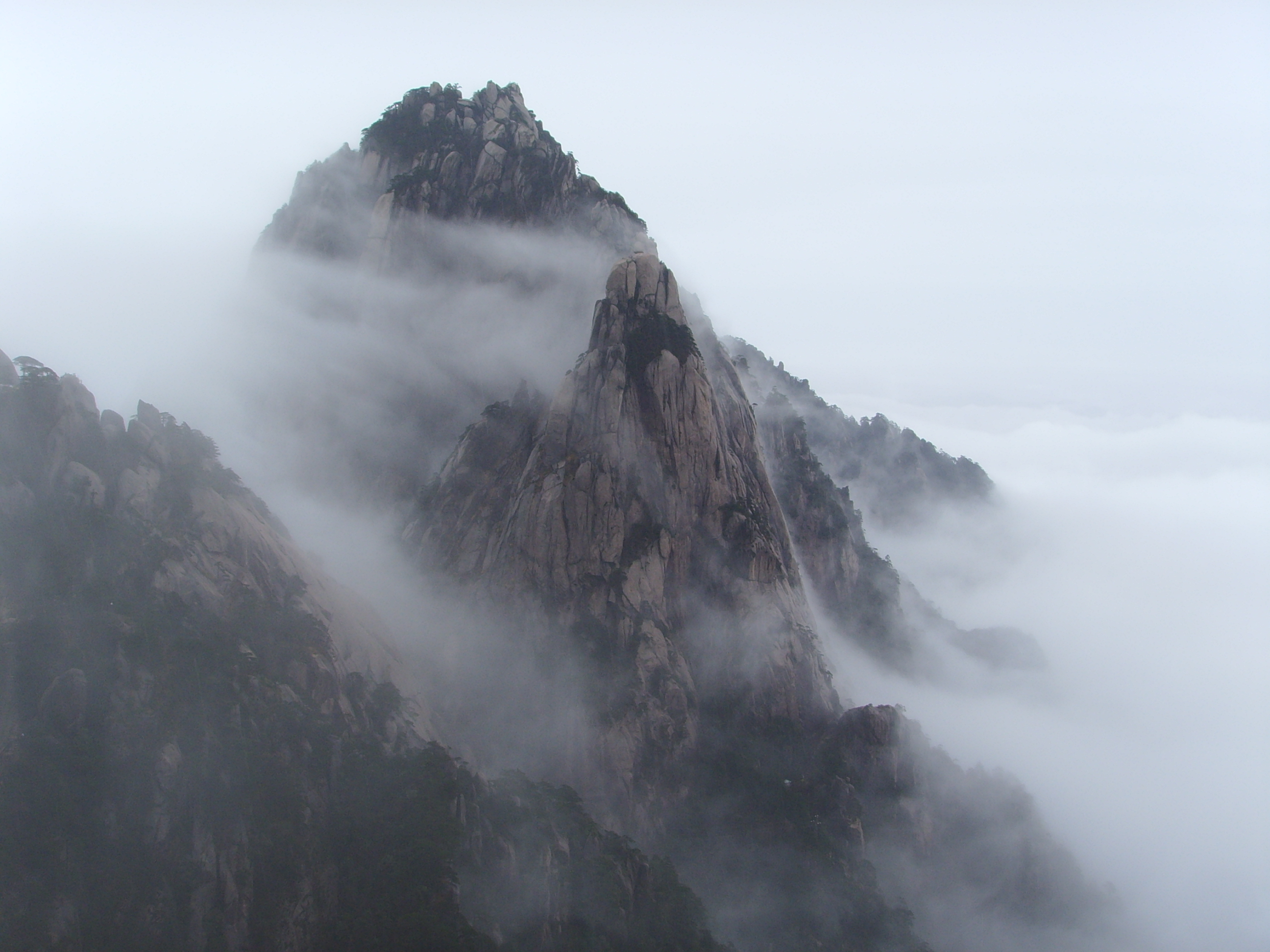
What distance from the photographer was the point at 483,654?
57.6 metres

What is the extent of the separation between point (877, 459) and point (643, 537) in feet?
364

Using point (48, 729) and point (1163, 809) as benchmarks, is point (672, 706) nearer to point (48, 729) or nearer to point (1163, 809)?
point (48, 729)

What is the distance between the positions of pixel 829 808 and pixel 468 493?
34345 mm

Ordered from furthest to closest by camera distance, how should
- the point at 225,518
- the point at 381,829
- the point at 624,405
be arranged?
the point at 624,405 → the point at 225,518 → the point at 381,829

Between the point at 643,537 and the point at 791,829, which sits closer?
the point at 791,829

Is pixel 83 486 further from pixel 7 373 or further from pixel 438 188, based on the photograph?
pixel 438 188

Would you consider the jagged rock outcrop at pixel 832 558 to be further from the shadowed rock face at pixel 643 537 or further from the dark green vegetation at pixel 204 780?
the dark green vegetation at pixel 204 780

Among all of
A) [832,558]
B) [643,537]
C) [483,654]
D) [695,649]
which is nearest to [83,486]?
[483,654]

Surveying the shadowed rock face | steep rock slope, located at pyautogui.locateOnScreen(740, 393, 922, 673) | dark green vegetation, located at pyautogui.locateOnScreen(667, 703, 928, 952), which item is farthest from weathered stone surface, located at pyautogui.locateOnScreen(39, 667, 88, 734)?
steep rock slope, located at pyautogui.locateOnScreen(740, 393, 922, 673)

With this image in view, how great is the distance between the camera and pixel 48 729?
35.0 meters

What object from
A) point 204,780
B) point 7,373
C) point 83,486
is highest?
point 7,373

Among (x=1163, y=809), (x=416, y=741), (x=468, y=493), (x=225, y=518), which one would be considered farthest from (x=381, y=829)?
(x=1163, y=809)

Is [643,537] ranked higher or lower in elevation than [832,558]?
lower

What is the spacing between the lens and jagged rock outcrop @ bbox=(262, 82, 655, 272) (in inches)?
3127
